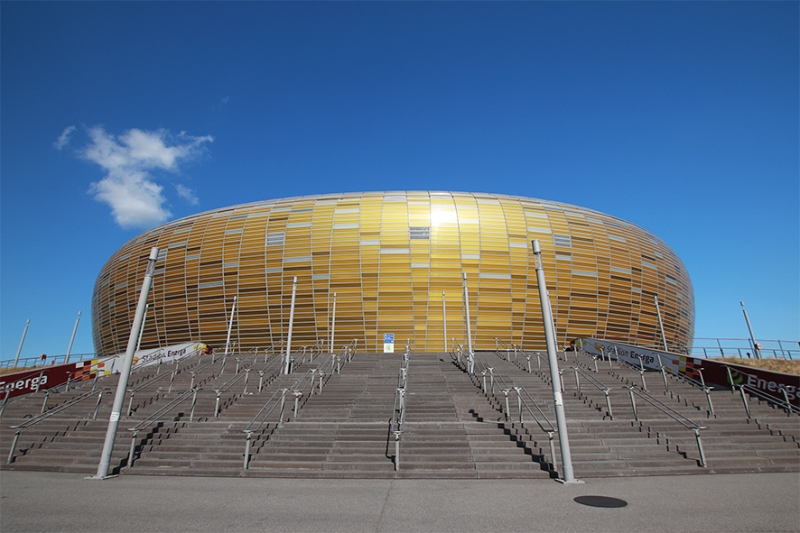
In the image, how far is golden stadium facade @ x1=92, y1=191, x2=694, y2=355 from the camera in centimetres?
3600

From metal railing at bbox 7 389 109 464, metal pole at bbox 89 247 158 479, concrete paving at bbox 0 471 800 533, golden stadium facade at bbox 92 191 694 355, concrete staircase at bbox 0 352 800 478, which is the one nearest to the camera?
concrete paving at bbox 0 471 800 533

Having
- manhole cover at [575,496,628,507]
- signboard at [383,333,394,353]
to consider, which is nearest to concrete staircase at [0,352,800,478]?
manhole cover at [575,496,628,507]


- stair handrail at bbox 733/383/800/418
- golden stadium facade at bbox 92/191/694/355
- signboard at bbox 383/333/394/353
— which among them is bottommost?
stair handrail at bbox 733/383/800/418

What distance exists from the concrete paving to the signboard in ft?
85.4

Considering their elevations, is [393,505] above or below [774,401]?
below

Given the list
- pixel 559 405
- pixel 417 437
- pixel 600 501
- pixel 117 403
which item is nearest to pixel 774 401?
pixel 559 405

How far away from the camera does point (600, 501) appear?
22.8 ft

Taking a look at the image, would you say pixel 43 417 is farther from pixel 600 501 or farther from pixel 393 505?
pixel 600 501

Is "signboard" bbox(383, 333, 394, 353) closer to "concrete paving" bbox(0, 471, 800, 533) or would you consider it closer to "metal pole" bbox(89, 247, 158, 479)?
"metal pole" bbox(89, 247, 158, 479)

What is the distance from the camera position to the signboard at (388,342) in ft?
115

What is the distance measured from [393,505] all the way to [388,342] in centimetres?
2841

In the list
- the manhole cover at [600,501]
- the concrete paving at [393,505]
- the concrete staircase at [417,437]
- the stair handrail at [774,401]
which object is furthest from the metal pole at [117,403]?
the stair handrail at [774,401]

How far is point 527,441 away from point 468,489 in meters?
3.32

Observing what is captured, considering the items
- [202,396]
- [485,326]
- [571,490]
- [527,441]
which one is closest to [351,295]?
[485,326]
